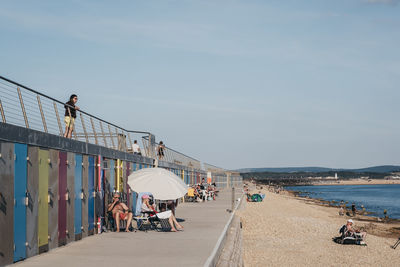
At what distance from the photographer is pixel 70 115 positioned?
13.4 metres

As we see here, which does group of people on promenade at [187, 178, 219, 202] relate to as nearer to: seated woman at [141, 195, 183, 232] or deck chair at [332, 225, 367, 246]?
deck chair at [332, 225, 367, 246]

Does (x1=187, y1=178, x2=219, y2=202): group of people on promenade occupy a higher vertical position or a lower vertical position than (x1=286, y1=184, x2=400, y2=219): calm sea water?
higher

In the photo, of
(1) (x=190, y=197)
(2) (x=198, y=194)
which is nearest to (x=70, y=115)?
(1) (x=190, y=197)

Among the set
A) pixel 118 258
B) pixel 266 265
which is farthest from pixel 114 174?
pixel 118 258

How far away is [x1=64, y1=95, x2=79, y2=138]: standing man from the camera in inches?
520

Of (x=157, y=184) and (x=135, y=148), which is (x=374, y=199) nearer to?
(x=135, y=148)

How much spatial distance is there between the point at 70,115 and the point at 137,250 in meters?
3.92

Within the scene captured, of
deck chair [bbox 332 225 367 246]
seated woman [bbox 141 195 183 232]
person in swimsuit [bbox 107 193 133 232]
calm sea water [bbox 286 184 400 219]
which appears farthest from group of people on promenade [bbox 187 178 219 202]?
calm sea water [bbox 286 184 400 219]

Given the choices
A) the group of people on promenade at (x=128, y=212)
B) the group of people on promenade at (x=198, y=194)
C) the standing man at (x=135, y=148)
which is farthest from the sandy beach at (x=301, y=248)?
the group of people on promenade at (x=198, y=194)

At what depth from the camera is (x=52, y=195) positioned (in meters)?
11.3

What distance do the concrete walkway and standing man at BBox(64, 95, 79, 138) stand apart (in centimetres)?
257

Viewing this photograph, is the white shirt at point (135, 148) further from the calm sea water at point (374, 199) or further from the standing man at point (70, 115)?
the calm sea water at point (374, 199)

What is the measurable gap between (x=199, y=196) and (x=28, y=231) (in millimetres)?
23368

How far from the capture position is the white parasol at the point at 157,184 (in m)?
15.2
